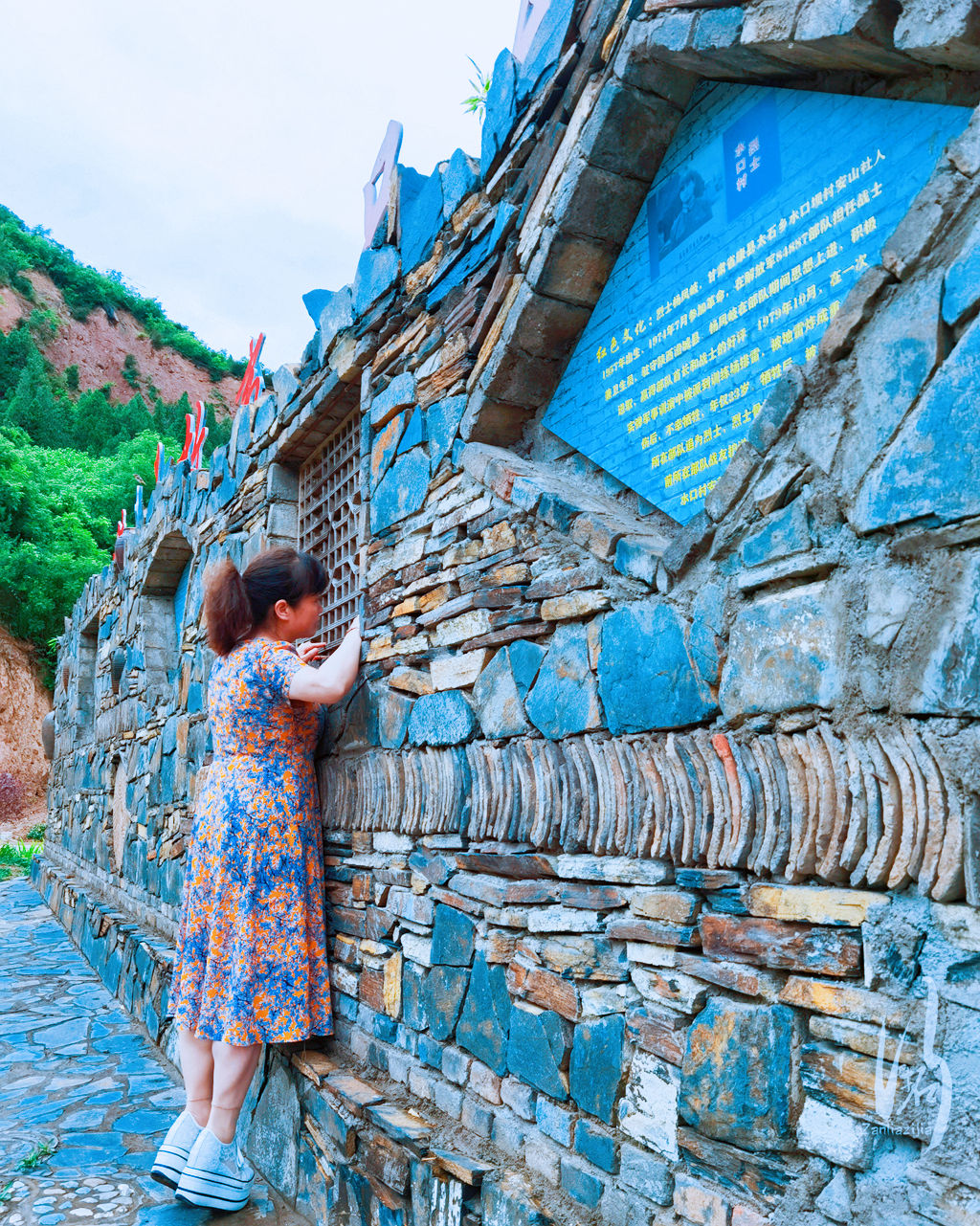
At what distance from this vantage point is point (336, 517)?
11.4ft

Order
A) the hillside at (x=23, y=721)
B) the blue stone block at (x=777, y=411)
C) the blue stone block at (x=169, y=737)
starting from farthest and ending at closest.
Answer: the hillside at (x=23, y=721)
the blue stone block at (x=169, y=737)
the blue stone block at (x=777, y=411)

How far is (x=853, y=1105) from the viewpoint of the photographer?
1.11 meters

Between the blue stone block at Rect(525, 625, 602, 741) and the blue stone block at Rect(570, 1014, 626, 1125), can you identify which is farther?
the blue stone block at Rect(525, 625, 602, 741)

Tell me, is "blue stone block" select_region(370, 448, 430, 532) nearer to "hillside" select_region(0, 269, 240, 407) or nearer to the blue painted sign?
the blue painted sign

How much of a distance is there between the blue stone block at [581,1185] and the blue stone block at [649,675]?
0.77 m

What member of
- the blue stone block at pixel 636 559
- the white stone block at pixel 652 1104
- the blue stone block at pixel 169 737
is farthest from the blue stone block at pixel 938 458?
the blue stone block at pixel 169 737

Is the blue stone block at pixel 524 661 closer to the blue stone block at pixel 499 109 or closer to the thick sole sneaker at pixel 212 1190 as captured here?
the blue stone block at pixel 499 109

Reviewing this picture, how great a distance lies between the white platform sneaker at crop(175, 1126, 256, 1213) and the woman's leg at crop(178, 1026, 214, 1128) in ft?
0.32

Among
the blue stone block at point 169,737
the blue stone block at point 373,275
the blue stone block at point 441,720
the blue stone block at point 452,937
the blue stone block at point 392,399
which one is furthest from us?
the blue stone block at point 169,737

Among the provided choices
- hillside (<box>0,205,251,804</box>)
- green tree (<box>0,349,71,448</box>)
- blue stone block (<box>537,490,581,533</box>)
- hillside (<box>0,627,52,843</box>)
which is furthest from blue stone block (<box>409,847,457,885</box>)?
green tree (<box>0,349,71,448</box>)

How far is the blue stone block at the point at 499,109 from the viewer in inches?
85.3

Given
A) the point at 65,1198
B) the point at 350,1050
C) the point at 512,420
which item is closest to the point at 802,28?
the point at 512,420

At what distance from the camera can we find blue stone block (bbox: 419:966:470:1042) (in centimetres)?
204

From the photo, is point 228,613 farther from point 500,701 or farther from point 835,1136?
point 835,1136
